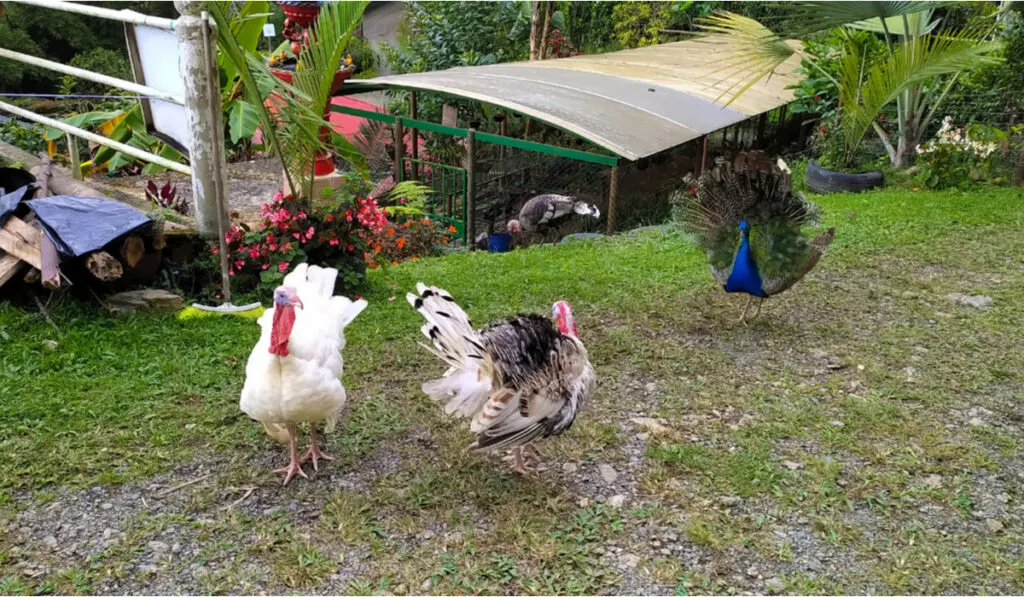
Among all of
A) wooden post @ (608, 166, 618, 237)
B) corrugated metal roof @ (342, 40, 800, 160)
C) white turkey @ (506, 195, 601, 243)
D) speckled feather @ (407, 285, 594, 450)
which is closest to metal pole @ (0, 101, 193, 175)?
speckled feather @ (407, 285, 594, 450)

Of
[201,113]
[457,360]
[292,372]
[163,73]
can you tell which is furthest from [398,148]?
[292,372]

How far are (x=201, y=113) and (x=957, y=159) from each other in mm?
9222

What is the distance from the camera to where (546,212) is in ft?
33.4

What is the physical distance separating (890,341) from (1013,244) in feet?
10.6

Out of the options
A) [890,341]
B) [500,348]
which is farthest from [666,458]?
[890,341]

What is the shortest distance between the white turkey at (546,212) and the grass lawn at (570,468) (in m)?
4.38

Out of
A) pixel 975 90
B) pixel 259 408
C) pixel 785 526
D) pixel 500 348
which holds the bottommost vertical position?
pixel 785 526

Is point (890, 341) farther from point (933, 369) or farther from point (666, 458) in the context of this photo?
point (666, 458)

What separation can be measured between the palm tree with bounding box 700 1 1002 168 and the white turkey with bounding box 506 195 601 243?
2346 mm

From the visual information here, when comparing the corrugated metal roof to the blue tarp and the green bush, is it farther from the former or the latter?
the green bush

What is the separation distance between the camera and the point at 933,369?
4973 millimetres

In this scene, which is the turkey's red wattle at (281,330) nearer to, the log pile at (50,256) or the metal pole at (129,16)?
the log pile at (50,256)

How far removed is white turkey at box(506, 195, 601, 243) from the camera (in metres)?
10.2

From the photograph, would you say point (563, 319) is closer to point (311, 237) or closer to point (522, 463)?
point (522, 463)
